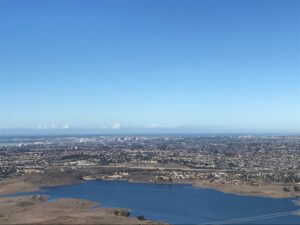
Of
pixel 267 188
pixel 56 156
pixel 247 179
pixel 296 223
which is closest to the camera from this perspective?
pixel 296 223

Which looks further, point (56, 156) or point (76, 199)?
point (56, 156)

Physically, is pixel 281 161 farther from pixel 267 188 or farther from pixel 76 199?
pixel 76 199

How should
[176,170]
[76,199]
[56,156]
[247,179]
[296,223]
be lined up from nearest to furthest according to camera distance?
[296,223] < [76,199] < [247,179] < [176,170] < [56,156]

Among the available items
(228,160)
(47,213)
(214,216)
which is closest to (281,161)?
(228,160)

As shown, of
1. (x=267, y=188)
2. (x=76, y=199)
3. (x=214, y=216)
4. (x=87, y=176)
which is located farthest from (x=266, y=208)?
(x=87, y=176)

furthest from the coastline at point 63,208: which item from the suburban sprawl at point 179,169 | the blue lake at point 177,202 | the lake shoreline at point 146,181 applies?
the blue lake at point 177,202

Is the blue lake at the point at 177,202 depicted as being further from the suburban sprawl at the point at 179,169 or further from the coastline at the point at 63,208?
the suburban sprawl at the point at 179,169

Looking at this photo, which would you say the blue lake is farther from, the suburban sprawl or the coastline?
the suburban sprawl

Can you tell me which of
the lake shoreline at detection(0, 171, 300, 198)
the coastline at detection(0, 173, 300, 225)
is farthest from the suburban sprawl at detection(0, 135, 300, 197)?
the coastline at detection(0, 173, 300, 225)

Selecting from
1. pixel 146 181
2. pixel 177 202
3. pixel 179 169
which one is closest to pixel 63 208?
pixel 177 202
